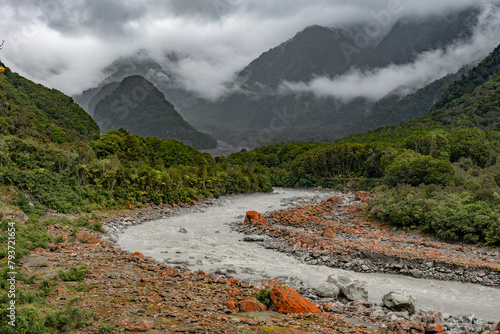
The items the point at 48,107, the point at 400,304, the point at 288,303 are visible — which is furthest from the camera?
the point at 48,107

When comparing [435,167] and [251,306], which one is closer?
[251,306]

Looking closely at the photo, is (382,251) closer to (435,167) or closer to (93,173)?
(435,167)

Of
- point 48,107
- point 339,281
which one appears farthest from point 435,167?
point 48,107

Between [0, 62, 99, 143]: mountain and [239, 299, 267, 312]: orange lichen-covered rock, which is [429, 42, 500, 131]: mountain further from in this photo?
[239, 299, 267, 312]: orange lichen-covered rock

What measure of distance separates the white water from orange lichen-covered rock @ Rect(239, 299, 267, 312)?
4748 mm

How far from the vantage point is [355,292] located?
476 inches

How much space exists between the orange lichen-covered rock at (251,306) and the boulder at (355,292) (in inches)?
154

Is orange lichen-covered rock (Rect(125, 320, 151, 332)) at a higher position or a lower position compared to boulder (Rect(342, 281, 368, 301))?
lower

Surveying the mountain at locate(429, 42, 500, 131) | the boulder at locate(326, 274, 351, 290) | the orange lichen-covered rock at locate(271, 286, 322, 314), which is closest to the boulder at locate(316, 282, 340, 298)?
the boulder at locate(326, 274, 351, 290)

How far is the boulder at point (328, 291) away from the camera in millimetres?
12221

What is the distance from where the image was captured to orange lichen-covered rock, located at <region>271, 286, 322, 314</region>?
9.97 m

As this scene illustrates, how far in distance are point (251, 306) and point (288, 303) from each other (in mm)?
1193

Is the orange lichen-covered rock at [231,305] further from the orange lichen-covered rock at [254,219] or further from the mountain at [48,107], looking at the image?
the mountain at [48,107]

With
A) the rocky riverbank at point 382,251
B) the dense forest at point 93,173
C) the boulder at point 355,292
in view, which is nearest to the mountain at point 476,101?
the dense forest at point 93,173
